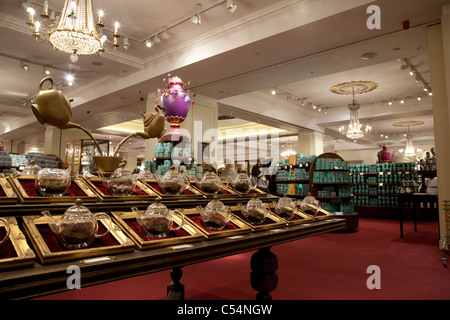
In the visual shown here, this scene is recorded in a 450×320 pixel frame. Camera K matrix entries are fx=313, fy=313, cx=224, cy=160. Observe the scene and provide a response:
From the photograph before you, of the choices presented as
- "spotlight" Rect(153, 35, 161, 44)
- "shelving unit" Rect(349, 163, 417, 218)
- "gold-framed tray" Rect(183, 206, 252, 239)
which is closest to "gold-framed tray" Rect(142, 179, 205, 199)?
"gold-framed tray" Rect(183, 206, 252, 239)

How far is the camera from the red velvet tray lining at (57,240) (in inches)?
44.4

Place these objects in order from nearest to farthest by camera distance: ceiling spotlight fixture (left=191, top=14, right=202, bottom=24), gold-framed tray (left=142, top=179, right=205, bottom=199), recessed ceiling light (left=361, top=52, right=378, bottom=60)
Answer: gold-framed tray (left=142, top=179, right=205, bottom=199), ceiling spotlight fixture (left=191, top=14, right=202, bottom=24), recessed ceiling light (left=361, top=52, right=378, bottom=60)

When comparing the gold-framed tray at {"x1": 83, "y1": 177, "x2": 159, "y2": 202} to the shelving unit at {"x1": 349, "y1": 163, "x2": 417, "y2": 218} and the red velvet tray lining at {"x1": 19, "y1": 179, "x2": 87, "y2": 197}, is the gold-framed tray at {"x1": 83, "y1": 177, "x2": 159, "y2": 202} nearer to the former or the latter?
the red velvet tray lining at {"x1": 19, "y1": 179, "x2": 87, "y2": 197}

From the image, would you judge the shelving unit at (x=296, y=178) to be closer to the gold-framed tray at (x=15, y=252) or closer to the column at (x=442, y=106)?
the column at (x=442, y=106)

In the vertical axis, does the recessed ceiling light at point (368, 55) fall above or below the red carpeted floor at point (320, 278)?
above

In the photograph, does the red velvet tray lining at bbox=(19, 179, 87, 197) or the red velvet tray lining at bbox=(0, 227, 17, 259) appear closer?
the red velvet tray lining at bbox=(0, 227, 17, 259)

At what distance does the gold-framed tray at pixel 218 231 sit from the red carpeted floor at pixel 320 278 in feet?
4.01

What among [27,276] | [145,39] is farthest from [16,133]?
[27,276]

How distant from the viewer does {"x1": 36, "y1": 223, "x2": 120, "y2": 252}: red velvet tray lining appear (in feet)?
A: 3.70

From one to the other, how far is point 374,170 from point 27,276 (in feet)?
32.8

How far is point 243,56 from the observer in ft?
18.8

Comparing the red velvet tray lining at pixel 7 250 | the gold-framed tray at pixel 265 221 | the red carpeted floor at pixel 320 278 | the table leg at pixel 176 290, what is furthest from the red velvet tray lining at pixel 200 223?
the red carpeted floor at pixel 320 278

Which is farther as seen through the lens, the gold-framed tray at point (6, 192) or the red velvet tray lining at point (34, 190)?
the red velvet tray lining at point (34, 190)

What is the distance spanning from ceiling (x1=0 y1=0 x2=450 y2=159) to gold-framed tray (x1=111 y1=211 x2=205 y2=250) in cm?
394
